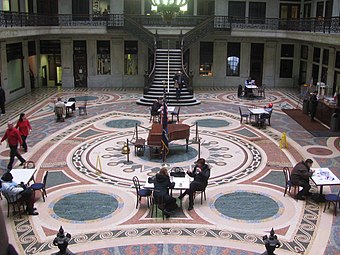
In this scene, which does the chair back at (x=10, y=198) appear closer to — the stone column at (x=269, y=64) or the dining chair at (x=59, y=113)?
the dining chair at (x=59, y=113)

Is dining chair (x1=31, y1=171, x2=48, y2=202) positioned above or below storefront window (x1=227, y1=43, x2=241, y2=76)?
below

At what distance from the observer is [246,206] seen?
10.7 metres

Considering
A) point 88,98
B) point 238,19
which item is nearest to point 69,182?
point 88,98

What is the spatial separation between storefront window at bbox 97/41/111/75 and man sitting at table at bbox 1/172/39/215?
20.8 meters

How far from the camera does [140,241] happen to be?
8945mm

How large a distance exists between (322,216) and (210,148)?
596 centimetres

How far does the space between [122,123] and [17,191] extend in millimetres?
9819

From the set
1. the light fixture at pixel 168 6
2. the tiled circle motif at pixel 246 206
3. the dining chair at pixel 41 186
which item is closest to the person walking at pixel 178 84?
the light fixture at pixel 168 6

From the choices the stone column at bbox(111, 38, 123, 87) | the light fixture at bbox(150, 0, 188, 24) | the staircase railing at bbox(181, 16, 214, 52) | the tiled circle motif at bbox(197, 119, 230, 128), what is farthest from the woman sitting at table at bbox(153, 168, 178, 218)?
the stone column at bbox(111, 38, 123, 87)

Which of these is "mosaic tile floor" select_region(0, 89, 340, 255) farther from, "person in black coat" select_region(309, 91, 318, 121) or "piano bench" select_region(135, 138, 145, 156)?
"person in black coat" select_region(309, 91, 318, 121)

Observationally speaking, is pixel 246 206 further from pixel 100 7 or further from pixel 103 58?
pixel 100 7

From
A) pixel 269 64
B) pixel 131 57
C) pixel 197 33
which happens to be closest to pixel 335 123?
pixel 197 33

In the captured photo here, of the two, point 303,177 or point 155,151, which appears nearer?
point 303,177

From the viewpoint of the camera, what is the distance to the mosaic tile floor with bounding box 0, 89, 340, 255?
8930 millimetres
